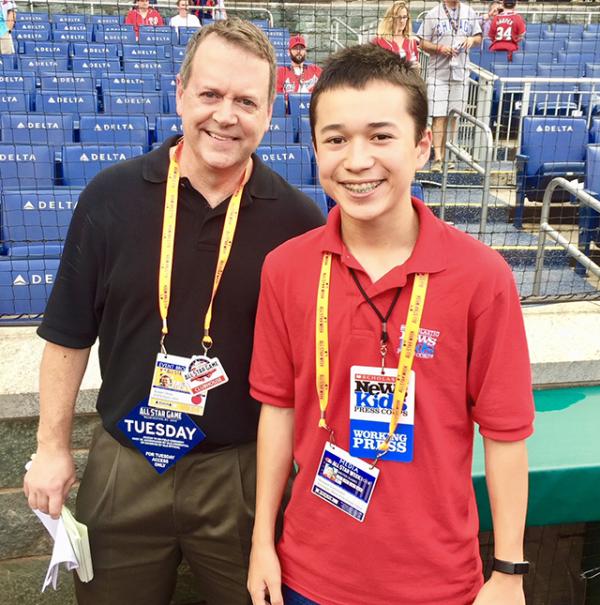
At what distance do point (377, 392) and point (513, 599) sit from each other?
481mm

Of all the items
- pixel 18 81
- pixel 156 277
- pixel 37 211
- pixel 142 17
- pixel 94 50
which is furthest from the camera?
pixel 142 17

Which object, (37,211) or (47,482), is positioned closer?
(47,482)

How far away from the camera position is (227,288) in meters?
1.57

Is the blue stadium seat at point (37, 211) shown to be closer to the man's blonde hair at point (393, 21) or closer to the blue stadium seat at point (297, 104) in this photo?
the blue stadium seat at point (297, 104)

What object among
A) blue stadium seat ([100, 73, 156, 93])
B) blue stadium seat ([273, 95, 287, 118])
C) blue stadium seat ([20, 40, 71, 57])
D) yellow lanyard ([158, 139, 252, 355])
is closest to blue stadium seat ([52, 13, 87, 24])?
blue stadium seat ([20, 40, 71, 57])

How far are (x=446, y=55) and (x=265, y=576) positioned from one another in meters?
6.22

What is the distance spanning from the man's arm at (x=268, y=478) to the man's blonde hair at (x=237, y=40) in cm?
80

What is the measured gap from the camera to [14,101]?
6027mm

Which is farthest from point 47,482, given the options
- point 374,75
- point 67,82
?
point 67,82

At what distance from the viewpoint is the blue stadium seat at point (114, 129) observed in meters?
5.30

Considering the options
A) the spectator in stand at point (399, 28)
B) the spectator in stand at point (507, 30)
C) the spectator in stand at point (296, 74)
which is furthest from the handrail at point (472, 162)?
the spectator in stand at point (507, 30)

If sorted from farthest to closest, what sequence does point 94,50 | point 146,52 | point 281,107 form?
point 94,50 < point 146,52 < point 281,107

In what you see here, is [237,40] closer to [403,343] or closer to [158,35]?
[403,343]

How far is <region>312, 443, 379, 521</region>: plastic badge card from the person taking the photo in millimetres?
1318
